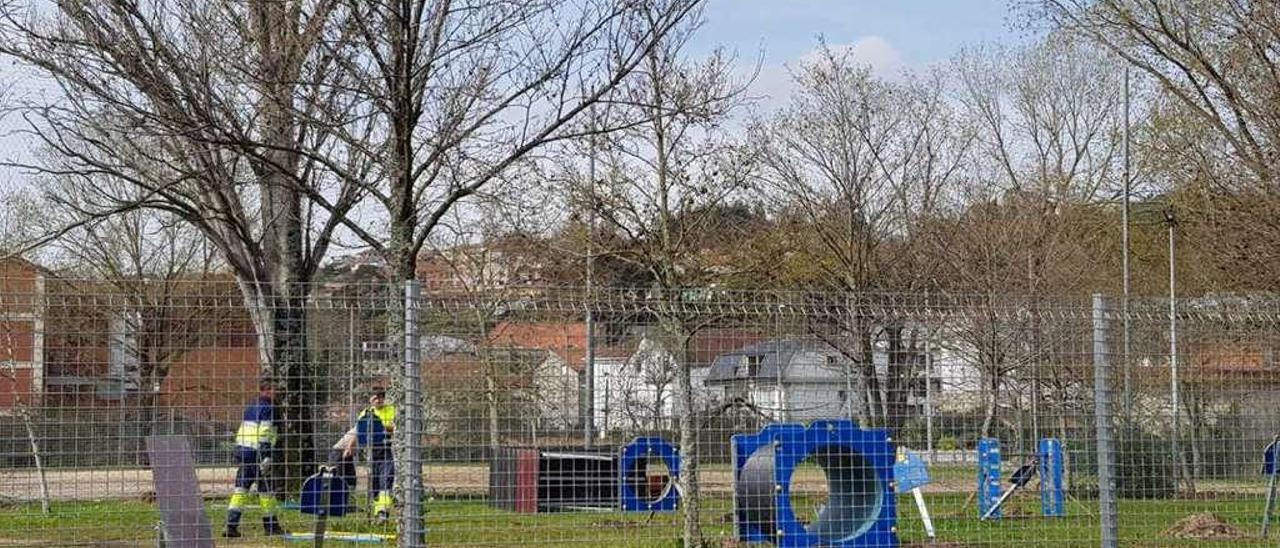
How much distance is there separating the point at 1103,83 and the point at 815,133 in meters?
15.0

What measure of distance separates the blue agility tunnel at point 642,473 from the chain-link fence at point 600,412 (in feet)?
0.24

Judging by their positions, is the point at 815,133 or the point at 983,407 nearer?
the point at 983,407

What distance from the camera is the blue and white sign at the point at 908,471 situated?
1136 cm

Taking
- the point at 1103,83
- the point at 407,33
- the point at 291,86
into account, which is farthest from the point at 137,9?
the point at 1103,83

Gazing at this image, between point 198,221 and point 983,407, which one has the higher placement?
point 198,221

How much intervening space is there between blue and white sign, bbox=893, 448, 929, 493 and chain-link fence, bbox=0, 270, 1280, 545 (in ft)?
0.11

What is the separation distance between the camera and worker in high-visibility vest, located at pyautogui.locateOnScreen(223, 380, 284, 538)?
8867 millimetres

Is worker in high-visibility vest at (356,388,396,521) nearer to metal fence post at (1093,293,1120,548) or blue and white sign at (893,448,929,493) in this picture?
blue and white sign at (893,448,929,493)

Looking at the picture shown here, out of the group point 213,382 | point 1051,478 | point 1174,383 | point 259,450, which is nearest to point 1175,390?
point 1174,383

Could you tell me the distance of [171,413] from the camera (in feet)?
28.2

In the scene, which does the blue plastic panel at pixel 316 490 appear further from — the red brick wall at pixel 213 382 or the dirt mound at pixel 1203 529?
the dirt mound at pixel 1203 529

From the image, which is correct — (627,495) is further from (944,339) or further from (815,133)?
(815,133)

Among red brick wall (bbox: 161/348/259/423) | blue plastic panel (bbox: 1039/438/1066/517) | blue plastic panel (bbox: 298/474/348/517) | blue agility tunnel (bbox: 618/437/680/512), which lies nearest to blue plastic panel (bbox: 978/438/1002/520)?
blue plastic panel (bbox: 1039/438/1066/517)

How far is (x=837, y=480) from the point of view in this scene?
1109cm
